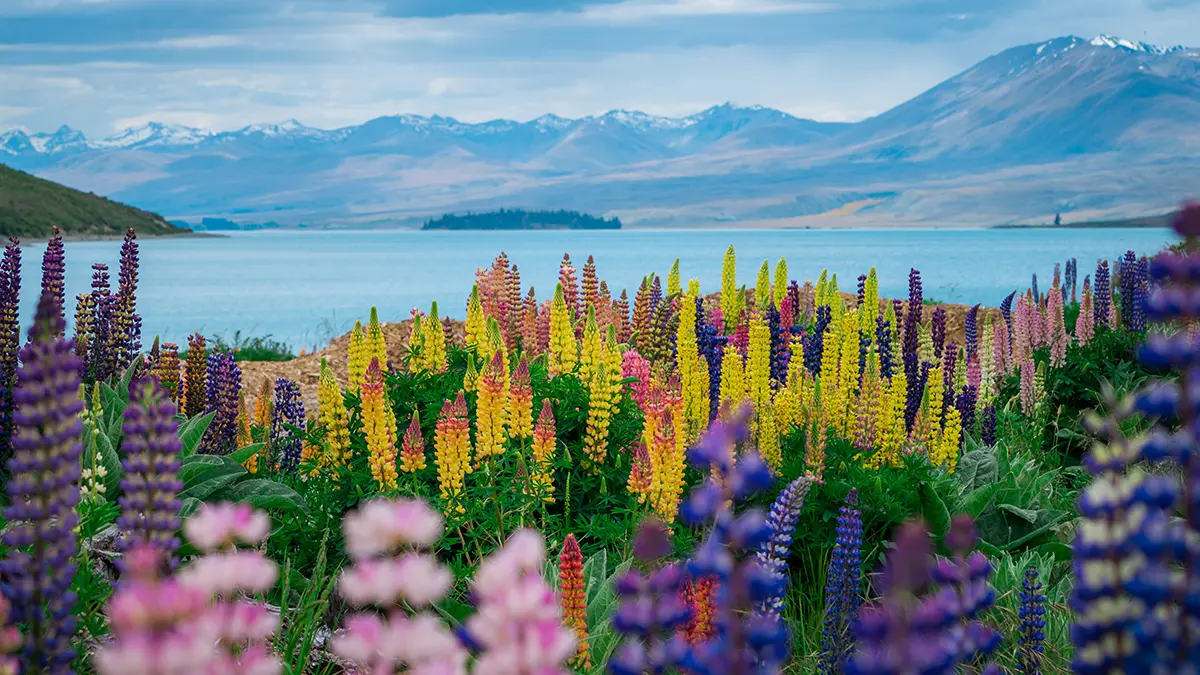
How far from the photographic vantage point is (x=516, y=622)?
4.39 ft

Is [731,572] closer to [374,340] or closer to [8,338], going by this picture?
[374,340]

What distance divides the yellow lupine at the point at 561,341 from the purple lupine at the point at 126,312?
2.80 m

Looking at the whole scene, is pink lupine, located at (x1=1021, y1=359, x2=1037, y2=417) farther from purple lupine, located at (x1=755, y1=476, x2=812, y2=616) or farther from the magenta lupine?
the magenta lupine

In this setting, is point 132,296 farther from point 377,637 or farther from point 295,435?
point 377,637

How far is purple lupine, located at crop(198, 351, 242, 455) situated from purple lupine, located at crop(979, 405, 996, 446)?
6.11 metres

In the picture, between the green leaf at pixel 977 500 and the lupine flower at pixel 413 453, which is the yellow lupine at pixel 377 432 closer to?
the lupine flower at pixel 413 453

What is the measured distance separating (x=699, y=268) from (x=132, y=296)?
74220mm

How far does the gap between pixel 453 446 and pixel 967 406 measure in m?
5.29

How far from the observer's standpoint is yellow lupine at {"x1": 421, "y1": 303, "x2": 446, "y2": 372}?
7371 mm

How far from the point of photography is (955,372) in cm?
1048

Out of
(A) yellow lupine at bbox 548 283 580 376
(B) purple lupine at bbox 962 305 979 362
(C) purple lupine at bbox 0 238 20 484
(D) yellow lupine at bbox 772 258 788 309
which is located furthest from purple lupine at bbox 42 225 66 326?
(B) purple lupine at bbox 962 305 979 362

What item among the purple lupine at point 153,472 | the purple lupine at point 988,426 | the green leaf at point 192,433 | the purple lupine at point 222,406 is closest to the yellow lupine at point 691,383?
the green leaf at point 192,433

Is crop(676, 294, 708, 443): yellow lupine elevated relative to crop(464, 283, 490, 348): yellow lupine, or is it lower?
lower

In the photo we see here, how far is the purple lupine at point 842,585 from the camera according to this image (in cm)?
391
